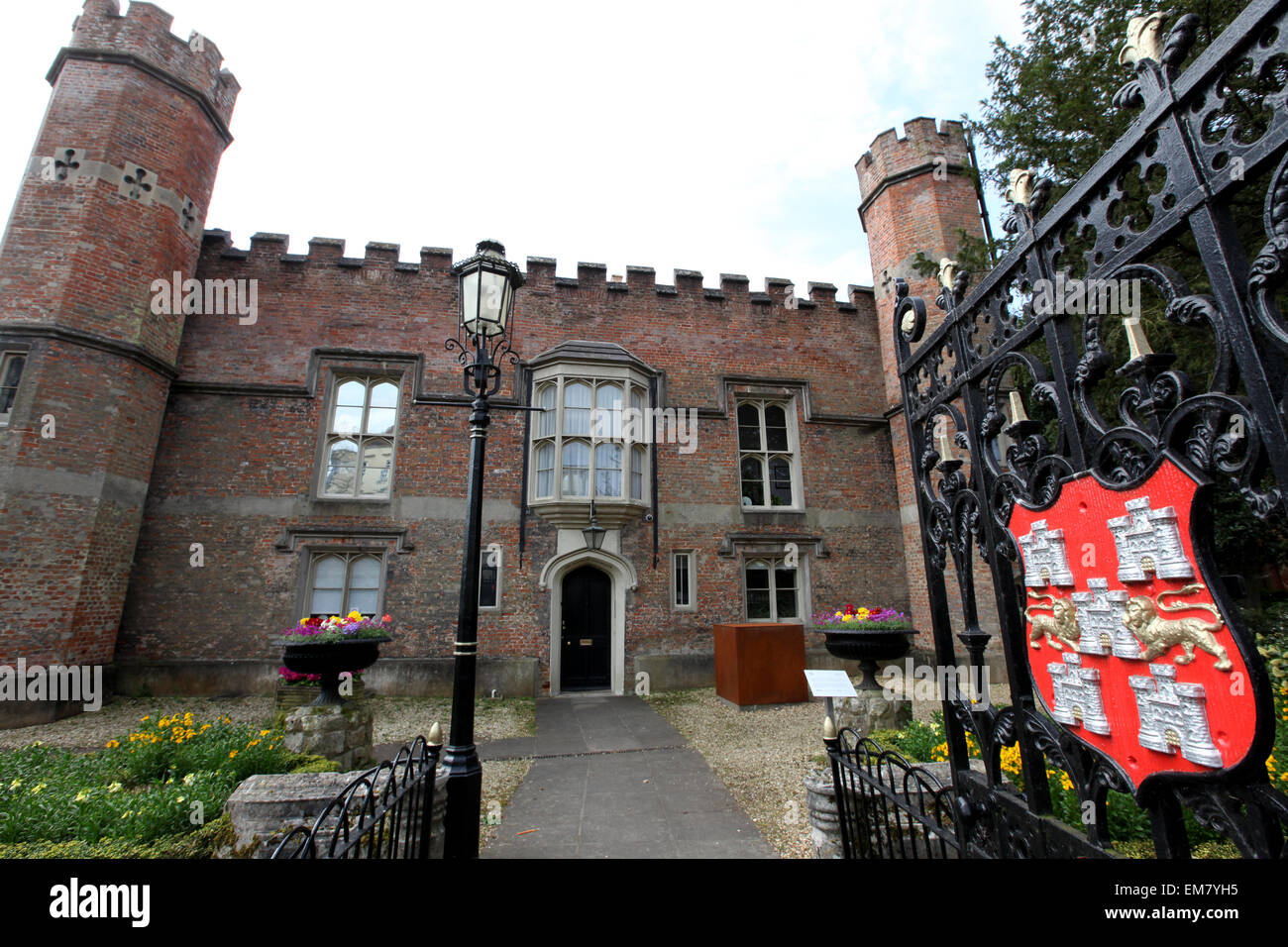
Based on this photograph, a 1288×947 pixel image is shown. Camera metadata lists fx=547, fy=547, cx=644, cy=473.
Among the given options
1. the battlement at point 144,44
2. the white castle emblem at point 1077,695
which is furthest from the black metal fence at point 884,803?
the battlement at point 144,44

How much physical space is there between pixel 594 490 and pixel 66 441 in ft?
26.7

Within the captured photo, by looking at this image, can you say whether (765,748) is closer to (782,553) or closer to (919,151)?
(782,553)

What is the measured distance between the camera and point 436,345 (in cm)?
1109

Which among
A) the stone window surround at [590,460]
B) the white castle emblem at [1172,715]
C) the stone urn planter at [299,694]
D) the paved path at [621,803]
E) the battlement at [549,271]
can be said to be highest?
the battlement at [549,271]

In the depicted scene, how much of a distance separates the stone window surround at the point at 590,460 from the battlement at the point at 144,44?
8.54 m

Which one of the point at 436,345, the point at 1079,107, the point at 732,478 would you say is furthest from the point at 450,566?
the point at 1079,107

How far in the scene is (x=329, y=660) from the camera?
570cm

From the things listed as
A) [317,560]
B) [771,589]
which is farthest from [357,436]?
[771,589]

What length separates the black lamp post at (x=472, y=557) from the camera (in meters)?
3.44

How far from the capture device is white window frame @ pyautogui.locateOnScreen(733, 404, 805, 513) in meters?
11.4

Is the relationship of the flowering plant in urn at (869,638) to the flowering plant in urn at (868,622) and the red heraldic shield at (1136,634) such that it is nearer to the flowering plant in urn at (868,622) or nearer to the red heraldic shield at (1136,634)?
the flowering plant in urn at (868,622)

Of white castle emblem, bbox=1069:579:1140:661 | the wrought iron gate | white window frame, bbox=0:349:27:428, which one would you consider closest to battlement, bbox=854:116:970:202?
the wrought iron gate

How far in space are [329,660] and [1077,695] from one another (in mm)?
6221
